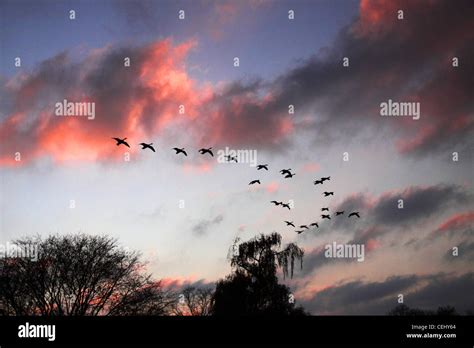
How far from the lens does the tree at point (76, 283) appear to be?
127 ft

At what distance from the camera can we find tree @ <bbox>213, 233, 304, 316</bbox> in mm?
32906

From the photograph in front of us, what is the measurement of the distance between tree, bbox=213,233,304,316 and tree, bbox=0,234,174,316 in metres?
10.4

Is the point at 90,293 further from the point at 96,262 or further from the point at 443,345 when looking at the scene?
the point at 443,345

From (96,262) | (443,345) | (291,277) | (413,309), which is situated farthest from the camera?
(413,309)

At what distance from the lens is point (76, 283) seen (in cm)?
4006

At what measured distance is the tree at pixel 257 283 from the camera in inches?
1296

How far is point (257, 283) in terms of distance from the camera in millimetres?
33625

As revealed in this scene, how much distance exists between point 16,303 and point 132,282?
956cm

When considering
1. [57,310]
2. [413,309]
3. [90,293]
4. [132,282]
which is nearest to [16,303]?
[57,310]

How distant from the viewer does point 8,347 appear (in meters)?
13.6

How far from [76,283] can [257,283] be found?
1658cm

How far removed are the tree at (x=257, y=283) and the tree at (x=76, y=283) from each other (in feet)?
34.2

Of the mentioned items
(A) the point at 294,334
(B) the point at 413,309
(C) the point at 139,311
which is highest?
(A) the point at 294,334

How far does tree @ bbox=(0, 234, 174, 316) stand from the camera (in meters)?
38.7
